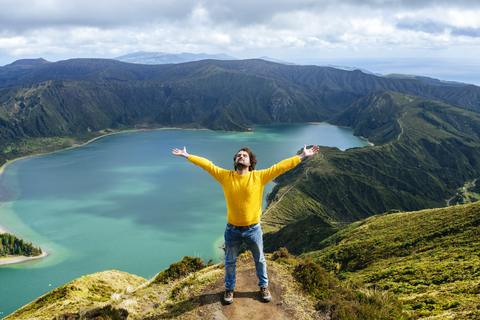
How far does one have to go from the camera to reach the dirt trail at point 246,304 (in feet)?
21.5

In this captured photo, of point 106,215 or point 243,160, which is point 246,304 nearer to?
point 243,160

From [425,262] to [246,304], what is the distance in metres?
11.7

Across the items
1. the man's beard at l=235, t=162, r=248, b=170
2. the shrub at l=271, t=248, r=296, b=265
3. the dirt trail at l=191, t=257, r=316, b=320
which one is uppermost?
the man's beard at l=235, t=162, r=248, b=170

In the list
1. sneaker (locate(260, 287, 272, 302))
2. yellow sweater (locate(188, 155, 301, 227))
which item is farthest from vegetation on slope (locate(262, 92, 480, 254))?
yellow sweater (locate(188, 155, 301, 227))

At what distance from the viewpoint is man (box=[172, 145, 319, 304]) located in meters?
6.43

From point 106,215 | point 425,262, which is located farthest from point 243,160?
point 106,215

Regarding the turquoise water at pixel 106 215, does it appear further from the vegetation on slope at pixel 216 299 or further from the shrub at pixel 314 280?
the shrub at pixel 314 280

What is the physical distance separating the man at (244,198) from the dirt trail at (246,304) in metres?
0.23

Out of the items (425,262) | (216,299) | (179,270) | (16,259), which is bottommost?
(16,259)

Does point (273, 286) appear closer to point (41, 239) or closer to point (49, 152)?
point (41, 239)

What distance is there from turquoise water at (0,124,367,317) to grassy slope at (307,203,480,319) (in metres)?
20.7

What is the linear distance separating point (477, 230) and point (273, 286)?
1805cm

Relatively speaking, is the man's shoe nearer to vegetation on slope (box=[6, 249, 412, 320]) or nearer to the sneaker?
vegetation on slope (box=[6, 249, 412, 320])

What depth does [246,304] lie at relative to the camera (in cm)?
686
